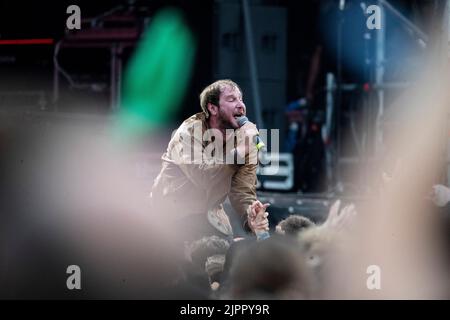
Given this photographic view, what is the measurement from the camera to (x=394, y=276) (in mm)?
4027

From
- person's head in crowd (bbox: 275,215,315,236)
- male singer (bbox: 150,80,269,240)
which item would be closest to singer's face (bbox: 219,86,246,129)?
male singer (bbox: 150,80,269,240)

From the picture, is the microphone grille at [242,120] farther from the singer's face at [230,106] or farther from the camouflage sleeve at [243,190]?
the camouflage sleeve at [243,190]

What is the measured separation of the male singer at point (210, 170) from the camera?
3520mm

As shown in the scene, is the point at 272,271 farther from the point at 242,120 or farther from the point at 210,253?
the point at 242,120

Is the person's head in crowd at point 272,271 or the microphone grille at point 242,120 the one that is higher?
the microphone grille at point 242,120

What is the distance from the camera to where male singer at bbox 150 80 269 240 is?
3520 millimetres

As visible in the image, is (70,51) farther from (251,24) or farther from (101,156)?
(101,156)

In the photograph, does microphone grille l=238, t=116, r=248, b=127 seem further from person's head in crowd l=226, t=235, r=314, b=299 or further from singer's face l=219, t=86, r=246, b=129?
person's head in crowd l=226, t=235, r=314, b=299

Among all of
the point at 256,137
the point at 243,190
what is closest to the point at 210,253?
the point at 243,190

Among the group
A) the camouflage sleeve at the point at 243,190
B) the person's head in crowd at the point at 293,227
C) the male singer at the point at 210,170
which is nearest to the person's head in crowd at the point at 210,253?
the male singer at the point at 210,170

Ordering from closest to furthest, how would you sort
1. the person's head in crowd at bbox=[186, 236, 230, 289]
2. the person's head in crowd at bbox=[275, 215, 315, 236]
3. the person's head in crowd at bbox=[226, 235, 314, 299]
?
→ 1. the person's head in crowd at bbox=[226, 235, 314, 299]
2. the person's head in crowd at bbox=[275, 215, 315, 236]
3. the person's head in crowd at bbox=[186, 236, 230, 289]

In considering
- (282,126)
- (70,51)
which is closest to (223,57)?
(282,126)

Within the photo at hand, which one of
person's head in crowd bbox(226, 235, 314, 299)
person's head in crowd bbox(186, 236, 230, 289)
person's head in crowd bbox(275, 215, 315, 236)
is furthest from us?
person's head in crowd bbox(186, 236, 230, 289)

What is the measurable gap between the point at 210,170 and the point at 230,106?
0.31 metres
